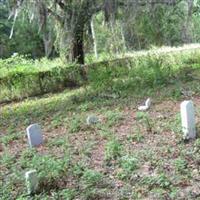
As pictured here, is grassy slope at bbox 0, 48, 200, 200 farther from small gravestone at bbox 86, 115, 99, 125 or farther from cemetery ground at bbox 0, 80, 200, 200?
small gravestone at bbox 86, 115, 99, 125

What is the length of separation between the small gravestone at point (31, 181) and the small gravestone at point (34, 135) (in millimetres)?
2259

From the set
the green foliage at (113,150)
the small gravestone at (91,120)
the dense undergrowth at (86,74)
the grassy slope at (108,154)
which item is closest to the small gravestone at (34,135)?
the grassy slope at (108,154)

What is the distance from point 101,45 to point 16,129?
3091 cm

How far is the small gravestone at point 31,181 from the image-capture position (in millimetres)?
5062

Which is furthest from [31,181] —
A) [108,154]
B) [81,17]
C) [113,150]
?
[81,17]

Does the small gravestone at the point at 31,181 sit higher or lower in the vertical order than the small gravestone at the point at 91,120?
higher

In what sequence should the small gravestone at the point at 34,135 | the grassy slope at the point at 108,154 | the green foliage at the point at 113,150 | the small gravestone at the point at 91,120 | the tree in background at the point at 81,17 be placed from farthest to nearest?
the tree in background at the point at 81,17 < the small gravestone at the point at 91,120 < the small gravestone at the point at 34,135 < the green foliage at the point at 113,150 < the grassy slope at the point at 108,154

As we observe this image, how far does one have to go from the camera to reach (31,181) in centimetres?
509

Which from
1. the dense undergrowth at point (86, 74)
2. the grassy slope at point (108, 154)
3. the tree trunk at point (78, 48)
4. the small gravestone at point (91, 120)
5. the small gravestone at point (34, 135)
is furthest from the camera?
the tree trunk at point (78, 48)

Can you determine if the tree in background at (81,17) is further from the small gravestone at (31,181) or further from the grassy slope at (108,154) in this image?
the small gravestone at (31,181)

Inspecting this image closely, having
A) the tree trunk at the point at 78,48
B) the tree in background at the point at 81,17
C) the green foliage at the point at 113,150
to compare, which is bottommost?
the green foliage at the point at 113,150

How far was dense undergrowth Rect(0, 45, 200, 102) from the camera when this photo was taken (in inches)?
523

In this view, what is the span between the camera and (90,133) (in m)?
7.87

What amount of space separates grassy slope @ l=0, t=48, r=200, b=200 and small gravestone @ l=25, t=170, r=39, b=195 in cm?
10
